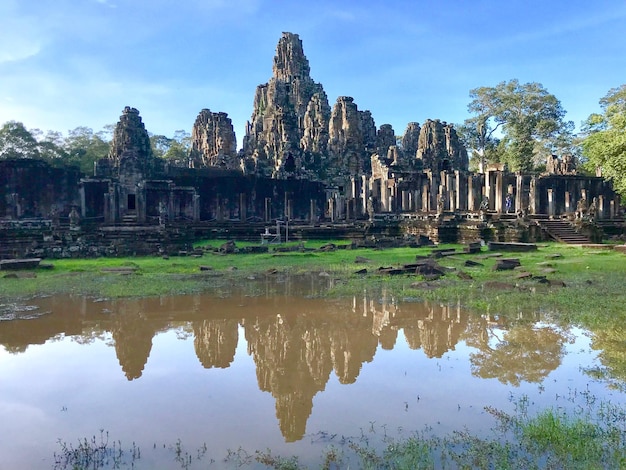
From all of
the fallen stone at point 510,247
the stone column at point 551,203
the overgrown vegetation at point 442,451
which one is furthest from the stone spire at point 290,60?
the overgrown vegetation at point 442,451

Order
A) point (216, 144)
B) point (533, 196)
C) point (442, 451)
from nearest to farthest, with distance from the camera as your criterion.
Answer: point (442, 451)
point (533, 196)
point (216, 144)

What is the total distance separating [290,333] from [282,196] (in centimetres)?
2834

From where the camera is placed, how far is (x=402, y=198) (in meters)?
38.1

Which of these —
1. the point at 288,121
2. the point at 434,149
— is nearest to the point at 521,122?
the point at 434,149

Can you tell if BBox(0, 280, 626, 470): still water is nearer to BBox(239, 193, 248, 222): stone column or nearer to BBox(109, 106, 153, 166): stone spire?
BBox(109, 106, 153, 166): stone spire

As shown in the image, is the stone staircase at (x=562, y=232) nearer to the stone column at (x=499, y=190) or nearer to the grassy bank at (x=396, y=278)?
the grassy bank at (x=396, y=278)

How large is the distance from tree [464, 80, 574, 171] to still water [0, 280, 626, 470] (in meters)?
48.1

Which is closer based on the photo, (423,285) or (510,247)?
(423,285)

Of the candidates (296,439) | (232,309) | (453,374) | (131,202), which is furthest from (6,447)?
(131,202)

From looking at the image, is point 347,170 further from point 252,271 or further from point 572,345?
point 572,345

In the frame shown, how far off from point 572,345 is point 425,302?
12.2ft

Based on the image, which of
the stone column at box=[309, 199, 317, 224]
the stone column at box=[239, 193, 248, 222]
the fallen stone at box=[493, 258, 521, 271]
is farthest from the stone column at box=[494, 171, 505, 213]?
the fallen stone at box=[493, 258, 521, 271]

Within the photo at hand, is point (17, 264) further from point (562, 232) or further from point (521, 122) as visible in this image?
point (521, 122)

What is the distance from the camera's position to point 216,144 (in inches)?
1736
